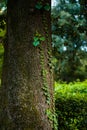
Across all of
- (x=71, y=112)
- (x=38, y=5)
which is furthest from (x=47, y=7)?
(x=71, y=112)

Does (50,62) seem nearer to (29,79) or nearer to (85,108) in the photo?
(29,79)

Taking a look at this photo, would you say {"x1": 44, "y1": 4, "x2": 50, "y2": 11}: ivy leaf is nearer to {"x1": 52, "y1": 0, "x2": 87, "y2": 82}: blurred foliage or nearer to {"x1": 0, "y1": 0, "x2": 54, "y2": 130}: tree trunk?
{"x1": 0, "y1": 0, "x2": 54, "y2": 130}: tree trunk

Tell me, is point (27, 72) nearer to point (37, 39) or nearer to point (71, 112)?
point (37, 39)

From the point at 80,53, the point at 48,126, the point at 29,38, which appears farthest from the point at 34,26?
the point at 80,53

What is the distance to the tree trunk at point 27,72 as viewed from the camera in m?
4.98

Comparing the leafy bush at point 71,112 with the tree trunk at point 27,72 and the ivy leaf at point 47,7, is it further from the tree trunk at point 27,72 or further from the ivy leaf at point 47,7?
the ivy leaf at point 47,7

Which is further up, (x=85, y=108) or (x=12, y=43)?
(x=12, y=43)

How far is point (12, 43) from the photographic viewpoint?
5.19m

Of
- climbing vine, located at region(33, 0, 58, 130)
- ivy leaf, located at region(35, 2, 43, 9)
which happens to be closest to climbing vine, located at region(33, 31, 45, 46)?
climbing vine, located at region(33, 0, 58, 130)

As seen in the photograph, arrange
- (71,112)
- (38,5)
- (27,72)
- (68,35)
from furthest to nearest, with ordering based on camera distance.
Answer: (68,35), (71,112), (38,5), (27,72)

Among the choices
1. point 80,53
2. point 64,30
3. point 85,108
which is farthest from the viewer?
point 80,53

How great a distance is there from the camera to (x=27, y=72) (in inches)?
199

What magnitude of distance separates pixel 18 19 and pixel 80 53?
50.3 ft

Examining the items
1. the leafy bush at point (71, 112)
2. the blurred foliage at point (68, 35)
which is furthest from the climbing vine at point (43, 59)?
the blurred foliage at point (68, 35)
